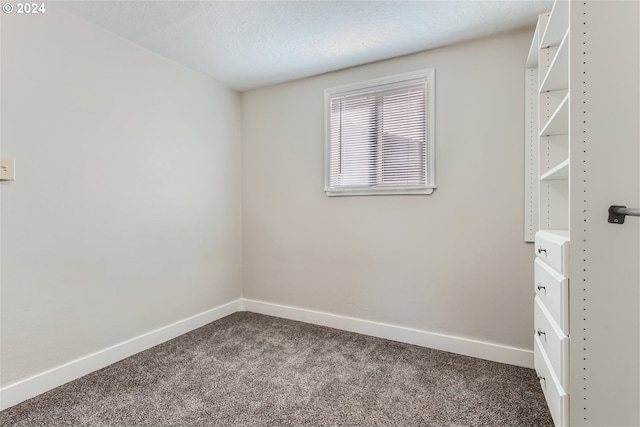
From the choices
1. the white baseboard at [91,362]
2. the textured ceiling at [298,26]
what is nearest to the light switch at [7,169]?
the textured ceiling at [298,26]

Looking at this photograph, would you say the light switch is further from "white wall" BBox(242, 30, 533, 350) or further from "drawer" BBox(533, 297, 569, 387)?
"drawer" BBox(533, 297, 569, 387)

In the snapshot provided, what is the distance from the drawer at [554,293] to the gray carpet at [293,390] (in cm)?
65

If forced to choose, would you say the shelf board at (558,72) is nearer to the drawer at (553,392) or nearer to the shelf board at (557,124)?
the shelf board at (557,124)

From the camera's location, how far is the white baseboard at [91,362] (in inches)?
68.7

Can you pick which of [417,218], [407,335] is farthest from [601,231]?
[407,335]

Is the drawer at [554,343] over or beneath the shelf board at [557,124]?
beneath

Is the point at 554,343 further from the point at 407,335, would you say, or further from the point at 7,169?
the point at 7,169

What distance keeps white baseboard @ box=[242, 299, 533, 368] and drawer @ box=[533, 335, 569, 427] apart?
1.79ft

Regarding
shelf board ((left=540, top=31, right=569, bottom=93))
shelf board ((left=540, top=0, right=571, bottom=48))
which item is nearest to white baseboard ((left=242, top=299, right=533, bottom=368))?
shelf board ((left=540, top=31, right=569, bottom=93))

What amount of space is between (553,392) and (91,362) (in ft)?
8.46

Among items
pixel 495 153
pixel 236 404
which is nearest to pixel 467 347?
pixel 495 153

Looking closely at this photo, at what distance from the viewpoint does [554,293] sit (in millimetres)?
1294

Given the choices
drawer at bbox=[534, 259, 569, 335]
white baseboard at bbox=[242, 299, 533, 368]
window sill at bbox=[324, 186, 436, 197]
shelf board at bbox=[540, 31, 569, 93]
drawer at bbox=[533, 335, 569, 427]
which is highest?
shelf board at bbox=[540, 31, 569, 93]

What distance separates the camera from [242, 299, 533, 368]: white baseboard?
85.4 inches
